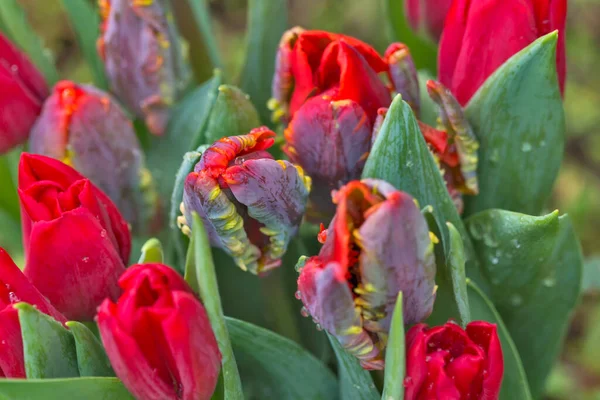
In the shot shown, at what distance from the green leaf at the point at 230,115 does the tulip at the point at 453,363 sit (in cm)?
17

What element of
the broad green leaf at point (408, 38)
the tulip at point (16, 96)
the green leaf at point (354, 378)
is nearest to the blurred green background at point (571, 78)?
the broad green leaf at point (408, 38)

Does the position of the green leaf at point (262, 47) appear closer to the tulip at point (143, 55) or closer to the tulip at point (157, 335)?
the tulip at point (143, 55)

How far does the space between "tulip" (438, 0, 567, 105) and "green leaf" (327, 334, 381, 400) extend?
17cm

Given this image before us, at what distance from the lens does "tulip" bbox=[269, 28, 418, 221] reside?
0.38 m

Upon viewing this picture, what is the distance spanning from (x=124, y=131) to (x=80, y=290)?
0.13 metres

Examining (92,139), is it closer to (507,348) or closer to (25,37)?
(25,37)

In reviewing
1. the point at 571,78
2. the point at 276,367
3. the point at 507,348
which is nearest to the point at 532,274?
the point at 507,348

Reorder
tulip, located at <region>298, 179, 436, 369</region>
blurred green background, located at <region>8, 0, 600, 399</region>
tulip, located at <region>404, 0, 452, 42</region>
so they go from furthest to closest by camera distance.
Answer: blurred green background, located at <region>8, 0, 600, 399</region>
tulip, located at <region>404, 0, 452, 42</region>
tulip, located at <region>298, 179, 436, 369</region>

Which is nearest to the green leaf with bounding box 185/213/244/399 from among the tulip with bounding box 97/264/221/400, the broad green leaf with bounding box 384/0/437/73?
the tulip with bounding box 97/264/221/400

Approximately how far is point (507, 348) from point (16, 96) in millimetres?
331

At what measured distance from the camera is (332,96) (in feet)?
1.26

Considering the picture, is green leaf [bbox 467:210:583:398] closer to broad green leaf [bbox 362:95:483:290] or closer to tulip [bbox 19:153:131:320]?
broad green leaf [bbox 362:95:483:290]

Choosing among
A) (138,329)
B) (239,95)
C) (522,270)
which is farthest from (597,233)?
(138,329)

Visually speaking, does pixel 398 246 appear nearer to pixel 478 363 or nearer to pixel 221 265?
pixel 478 363
